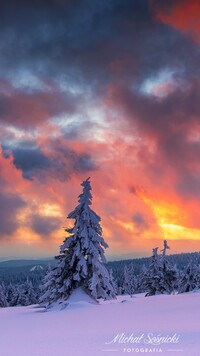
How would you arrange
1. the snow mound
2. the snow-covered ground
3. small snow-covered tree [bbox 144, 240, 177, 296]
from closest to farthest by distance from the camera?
the snow-covered ground, the snow mound, small snow-covered tree [bbox 144, 240, 177, 296]

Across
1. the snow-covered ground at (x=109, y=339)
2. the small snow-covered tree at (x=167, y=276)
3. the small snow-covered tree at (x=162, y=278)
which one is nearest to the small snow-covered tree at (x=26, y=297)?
the small snow-covered tree at (x=162, y=278)

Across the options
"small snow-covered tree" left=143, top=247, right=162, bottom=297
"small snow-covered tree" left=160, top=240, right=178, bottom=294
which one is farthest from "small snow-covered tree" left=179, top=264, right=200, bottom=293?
"small snow-covered tree" left=143, top=247, right=162, bottom=297

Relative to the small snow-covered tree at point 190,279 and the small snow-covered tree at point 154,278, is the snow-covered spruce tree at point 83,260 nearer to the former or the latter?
the small snow-covered tree at point 154,278

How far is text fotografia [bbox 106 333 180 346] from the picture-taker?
8.62 meters

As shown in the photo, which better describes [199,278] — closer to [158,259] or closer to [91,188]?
[158,259]

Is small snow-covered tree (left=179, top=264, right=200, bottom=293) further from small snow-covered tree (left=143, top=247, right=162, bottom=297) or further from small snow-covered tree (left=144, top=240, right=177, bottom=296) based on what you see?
small snow-covered tree (left=143, top=247, right=162, bottom=297)

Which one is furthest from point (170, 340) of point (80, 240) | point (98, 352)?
point (80, 240)

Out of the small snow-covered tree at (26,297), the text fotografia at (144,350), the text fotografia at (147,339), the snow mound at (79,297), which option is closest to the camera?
the text fotografia at (144,350)

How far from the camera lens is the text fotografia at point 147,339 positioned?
862cm

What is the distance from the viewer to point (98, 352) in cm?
808

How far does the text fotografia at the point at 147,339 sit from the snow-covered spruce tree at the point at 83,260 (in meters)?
14.5

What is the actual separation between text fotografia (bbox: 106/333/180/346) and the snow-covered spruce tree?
1447cm

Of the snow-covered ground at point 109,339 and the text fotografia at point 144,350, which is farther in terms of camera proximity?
the snow-covered ground at point 109,339

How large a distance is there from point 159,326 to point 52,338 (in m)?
3.26
